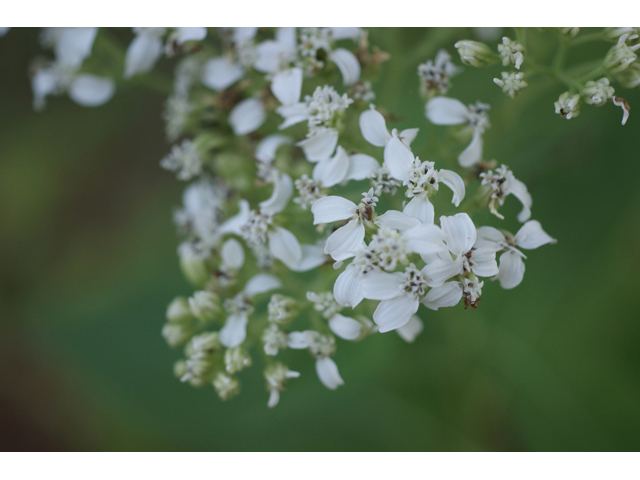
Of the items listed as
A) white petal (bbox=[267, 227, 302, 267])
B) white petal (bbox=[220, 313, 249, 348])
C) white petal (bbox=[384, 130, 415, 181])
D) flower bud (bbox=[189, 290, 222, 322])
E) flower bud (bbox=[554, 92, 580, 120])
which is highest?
flower bud (bbox=[554, 92, 580, 120])

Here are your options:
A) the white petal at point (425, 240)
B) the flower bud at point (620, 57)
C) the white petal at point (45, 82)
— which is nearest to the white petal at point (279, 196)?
the white petal at point (425, 240)

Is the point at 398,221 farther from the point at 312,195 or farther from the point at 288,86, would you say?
the point at 288,86

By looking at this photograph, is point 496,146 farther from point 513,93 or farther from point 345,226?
point 345,226

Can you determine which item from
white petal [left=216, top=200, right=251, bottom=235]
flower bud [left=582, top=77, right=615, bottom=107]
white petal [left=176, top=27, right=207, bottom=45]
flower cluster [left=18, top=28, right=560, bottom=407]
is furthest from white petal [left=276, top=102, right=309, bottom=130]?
flower bud [left=582, top=77, right=615, bottom=107]

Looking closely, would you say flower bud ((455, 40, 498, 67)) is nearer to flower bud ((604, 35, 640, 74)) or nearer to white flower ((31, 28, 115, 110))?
flower bud ((604, 35, 640, 74))

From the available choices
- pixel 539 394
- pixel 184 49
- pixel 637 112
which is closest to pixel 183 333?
pixel 184 49

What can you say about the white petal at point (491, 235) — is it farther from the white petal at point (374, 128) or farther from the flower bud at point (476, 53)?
the flower bud at point (476, 53)
